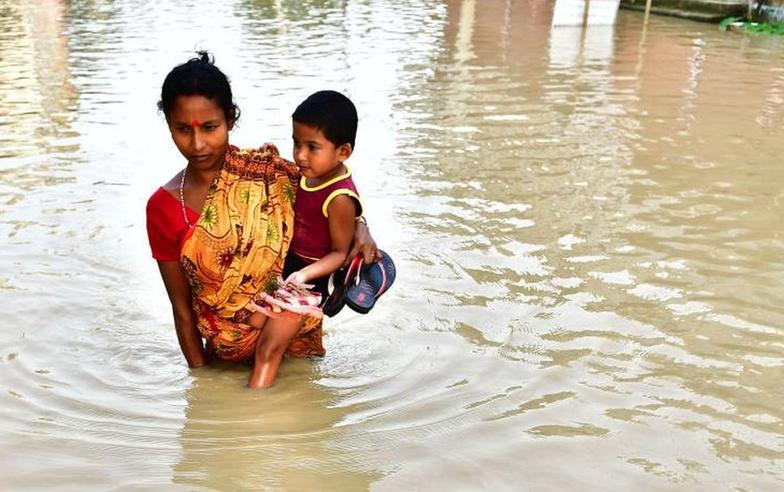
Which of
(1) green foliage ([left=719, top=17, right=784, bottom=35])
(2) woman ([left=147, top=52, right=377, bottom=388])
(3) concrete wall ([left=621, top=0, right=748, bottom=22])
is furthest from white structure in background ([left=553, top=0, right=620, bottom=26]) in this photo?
(2) woman ([left=147, top=52, right=377, bottom=388])

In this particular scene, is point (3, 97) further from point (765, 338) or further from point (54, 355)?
point (765, 338)

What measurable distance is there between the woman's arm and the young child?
432 millimetres

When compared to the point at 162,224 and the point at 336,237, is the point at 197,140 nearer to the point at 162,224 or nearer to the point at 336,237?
the point at 162,224

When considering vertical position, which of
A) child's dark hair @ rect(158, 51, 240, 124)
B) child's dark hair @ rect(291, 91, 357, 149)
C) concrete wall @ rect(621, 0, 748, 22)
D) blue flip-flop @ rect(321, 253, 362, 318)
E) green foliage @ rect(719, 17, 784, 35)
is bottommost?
blue flip-flop @ rect(321, 253, 362, 318)

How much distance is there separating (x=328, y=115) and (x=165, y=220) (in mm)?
700

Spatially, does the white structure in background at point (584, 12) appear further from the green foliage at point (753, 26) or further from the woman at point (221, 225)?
the woman at point (221, 225)

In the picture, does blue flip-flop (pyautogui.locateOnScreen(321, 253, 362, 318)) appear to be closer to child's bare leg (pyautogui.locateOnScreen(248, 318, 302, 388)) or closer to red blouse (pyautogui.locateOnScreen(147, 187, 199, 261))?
child's bare leg (pyautogui.locateOnScreen(248, 318, 302, 388))

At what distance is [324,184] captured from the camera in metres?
2.90

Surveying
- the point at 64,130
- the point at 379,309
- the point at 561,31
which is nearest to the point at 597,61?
the point at 561,31

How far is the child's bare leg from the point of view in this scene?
9.80ft

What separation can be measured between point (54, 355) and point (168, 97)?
142 centimetres

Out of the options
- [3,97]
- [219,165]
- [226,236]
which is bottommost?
[3,97]

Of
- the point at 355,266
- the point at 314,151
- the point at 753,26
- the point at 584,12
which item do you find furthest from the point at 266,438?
the point at 753,26

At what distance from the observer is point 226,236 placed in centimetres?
289
